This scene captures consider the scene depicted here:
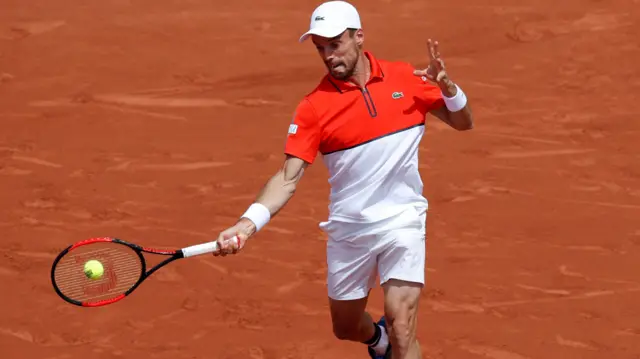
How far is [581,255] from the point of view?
31.9 ft

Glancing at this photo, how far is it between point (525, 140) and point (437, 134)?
76 centimetres

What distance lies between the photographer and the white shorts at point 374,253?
6758mm

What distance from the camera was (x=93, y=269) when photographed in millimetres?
6879

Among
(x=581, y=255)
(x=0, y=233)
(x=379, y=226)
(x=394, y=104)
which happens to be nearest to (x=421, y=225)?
(x=379, y=226)

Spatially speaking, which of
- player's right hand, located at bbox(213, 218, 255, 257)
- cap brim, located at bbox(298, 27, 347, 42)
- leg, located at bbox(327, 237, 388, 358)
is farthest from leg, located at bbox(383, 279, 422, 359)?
cap brim, located at bbox(298, 27, 347, 42)

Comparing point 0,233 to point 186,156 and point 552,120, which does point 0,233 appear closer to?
point 186,156

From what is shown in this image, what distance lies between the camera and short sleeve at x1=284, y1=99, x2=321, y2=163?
6660 millimetres

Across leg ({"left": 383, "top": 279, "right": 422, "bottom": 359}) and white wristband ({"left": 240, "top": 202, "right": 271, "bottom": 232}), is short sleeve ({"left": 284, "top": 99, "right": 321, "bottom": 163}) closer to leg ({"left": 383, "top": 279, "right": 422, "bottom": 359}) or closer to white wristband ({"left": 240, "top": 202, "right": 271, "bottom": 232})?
white wristband ({"left": 240, "top": 202, "right": 271, "bottom": 232})

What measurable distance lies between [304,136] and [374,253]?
759 mm

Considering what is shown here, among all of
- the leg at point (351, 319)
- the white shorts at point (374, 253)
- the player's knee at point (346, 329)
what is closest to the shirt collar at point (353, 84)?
the white shorts at point (374, 253)

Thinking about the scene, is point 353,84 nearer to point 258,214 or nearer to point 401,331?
point 258,214

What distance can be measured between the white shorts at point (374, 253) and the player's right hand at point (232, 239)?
0.72 metres

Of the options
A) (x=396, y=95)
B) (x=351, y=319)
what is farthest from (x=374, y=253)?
(x=396, y=95)

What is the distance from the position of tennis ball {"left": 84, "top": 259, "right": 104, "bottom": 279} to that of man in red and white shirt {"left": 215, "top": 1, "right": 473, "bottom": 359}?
101cm
